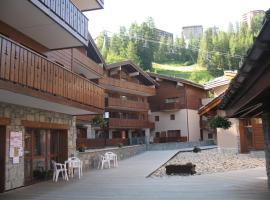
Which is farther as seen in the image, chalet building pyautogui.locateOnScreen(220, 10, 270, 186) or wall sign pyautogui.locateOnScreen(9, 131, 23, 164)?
wall sign pyautogui.locateOnScreen(9, 131, 23, 164)

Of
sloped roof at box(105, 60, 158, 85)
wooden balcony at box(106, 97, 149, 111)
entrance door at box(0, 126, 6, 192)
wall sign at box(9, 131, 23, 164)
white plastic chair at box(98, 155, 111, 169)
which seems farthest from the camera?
sloped roof at box(105, 60, 158, 85)

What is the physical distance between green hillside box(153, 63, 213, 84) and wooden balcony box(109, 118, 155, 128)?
4322 cm

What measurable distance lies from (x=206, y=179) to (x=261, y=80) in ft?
26.7

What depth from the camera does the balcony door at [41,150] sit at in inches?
479

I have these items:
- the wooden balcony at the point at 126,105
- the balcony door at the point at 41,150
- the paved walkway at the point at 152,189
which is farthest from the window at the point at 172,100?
the paved walkway at the point at 152,189

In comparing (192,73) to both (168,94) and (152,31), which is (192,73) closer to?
(152,31)

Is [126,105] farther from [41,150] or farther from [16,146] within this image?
[16,146]

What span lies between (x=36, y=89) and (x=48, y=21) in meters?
2.82

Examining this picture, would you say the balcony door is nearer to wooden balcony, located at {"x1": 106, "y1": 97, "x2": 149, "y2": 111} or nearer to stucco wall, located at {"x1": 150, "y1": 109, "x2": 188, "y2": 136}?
wooden balcony, located at {"x1": 106, "y1": 97, "x2": 149, "y2": 111}

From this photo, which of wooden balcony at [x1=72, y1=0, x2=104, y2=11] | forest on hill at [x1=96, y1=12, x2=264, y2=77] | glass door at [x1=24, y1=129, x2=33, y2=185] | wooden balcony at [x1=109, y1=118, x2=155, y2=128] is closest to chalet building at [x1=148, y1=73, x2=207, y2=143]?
wooden balcony at [x1=109, y1=118, x2=155, y2=128]

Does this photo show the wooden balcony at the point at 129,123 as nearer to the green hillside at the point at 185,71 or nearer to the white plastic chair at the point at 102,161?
the white plastic chair at the point at 102,161

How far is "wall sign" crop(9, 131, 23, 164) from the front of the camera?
425 inches

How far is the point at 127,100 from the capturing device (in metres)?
38.7

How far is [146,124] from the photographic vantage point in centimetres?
4194
